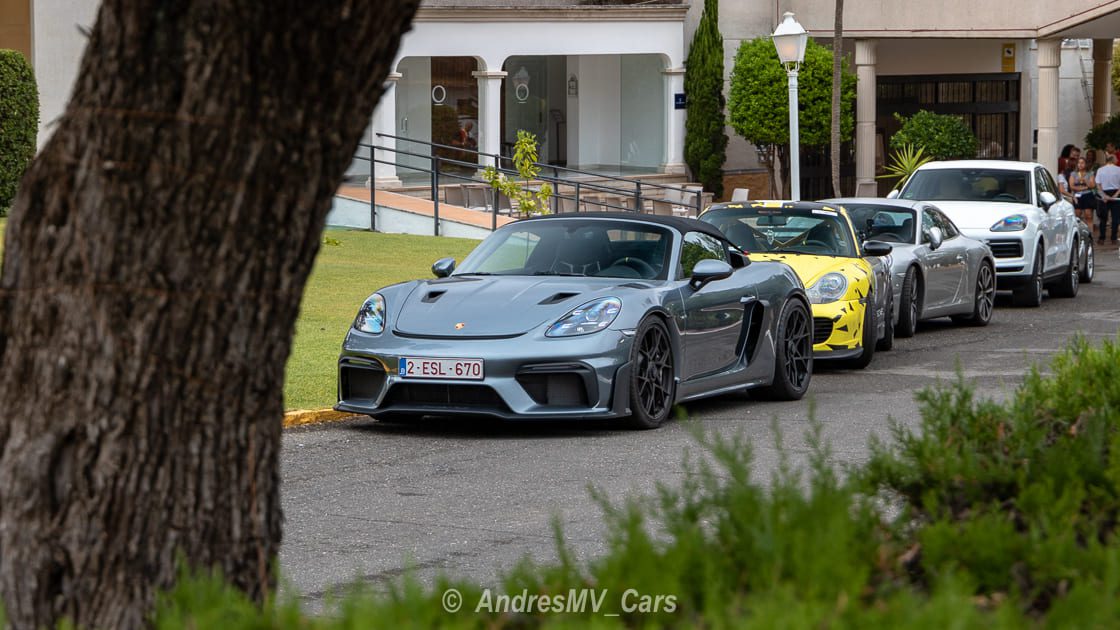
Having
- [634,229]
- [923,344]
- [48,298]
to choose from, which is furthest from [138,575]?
[923,344]

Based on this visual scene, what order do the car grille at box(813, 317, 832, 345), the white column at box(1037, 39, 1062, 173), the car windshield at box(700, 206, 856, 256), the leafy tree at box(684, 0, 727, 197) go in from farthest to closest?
the leafy tree at box(684, 0, 727, 197) < the white column at box(1037, 39, 1062, 173) < the car windshield at box(700, 206, 856, 256) < the car grille at box(813, 317, 832, 345)

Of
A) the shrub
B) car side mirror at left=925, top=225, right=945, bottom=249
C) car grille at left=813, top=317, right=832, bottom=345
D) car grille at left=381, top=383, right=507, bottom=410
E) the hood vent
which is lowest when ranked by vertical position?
car grille at left=381, top=383, right=507, bottom=410

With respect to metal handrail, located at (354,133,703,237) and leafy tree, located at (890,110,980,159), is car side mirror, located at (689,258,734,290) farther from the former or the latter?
leafy tree, located at (890,110,980,159)

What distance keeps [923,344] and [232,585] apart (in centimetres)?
1289

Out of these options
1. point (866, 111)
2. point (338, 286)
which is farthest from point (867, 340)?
point (866, 111)

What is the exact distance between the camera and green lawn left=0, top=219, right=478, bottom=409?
39.2 feet

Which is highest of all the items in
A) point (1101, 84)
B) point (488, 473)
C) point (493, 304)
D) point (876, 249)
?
point (1101, 84)

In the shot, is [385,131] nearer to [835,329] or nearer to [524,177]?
[524,177]

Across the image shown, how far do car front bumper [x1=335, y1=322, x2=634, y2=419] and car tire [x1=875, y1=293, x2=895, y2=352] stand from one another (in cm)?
568

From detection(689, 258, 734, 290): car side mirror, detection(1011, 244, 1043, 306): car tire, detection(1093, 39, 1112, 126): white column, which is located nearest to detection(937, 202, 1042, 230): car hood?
detection(1011, 244, 1043, 306): car tire

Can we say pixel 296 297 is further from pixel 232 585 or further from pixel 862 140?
pixel 862 140

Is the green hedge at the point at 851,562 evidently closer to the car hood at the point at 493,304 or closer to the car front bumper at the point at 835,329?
the car hood at the point at 493,304

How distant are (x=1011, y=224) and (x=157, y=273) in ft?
57.3

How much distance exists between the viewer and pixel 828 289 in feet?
44.7
